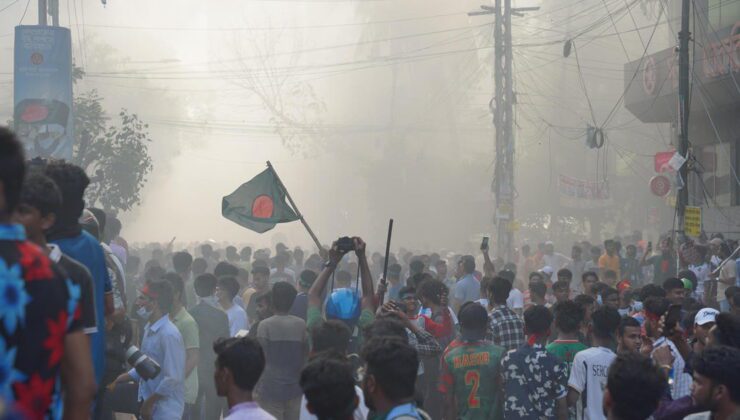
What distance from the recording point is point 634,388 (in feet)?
14.5

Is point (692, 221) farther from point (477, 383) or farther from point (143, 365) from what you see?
point (143, 365)

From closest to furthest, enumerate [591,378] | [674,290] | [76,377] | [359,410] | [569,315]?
1. [76,377]
2. [359,410]
3. [591,378]
4. [569,315]
5. [674,290]

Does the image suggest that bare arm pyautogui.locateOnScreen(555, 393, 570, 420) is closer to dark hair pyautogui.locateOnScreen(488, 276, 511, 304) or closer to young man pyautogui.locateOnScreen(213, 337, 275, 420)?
dark hair pyautogui.locateOnScreen(488, 276, 511, 304)

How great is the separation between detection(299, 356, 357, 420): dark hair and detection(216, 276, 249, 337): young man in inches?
230

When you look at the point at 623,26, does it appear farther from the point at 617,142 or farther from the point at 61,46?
the point at 61,46

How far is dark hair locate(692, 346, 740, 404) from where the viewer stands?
14.5ft

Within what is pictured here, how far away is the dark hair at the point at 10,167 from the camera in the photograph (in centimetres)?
251

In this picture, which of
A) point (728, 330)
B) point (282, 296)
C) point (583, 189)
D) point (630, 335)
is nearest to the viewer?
point (728, 330)

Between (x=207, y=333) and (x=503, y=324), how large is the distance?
9.34 feet

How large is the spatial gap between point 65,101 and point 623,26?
45110 mm

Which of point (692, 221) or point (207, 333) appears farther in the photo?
point (692, 221)

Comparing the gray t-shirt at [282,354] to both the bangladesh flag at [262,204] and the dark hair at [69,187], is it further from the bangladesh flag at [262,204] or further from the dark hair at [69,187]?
the dark hair at [69,187]

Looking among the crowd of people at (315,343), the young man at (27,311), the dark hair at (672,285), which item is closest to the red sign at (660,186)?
the crowd of people at (315,343)

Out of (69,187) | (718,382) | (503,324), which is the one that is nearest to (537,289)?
(503,324)
